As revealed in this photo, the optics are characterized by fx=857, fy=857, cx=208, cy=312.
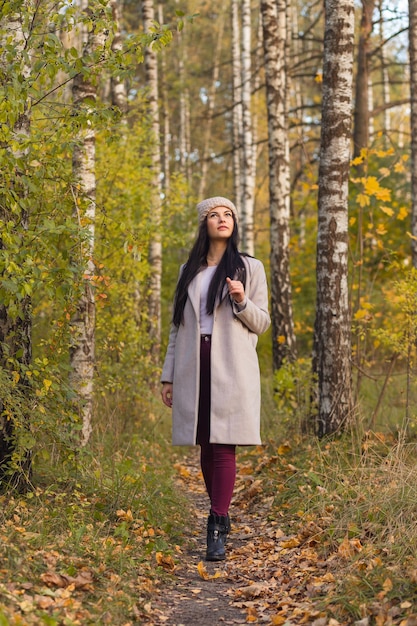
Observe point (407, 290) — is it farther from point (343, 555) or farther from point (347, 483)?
point (343, 555)

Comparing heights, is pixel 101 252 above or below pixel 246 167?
below

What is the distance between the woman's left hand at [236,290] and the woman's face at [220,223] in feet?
1.29

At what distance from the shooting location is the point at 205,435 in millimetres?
5363

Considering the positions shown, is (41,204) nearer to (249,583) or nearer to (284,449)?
(249,583)

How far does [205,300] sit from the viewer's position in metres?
5.38

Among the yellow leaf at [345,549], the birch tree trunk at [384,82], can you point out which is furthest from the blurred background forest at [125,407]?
the birch tree trunk at [384,82]

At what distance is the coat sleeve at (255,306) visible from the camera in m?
5.23

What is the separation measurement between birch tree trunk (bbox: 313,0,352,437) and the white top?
6.05 ft

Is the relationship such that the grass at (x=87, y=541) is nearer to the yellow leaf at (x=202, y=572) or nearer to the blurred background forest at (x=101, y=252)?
the yellow leaf at (x=202, y=572)

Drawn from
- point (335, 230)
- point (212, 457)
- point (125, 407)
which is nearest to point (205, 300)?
point (212, 457)

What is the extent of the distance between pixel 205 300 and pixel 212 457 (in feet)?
3.26

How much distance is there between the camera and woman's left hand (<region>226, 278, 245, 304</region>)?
5129mm

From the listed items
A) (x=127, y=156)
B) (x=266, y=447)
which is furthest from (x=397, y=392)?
(x=127, y=156)

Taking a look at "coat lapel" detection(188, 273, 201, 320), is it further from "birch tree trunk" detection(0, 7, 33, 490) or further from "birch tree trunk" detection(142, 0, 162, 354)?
"birch tree trunk" detection(142, 0, 162, 354)
